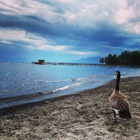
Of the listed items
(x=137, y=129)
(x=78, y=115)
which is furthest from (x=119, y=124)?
(x=78, y=115)

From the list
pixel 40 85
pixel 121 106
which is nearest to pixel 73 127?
pixel 121 106

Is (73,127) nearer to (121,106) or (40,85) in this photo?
(121,106)

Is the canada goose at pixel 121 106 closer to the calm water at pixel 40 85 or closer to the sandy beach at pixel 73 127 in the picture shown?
the sandy beach at pixel 73 127

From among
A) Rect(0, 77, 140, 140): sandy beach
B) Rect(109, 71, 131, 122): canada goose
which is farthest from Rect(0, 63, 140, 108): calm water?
Rect(109, 71, 131, 122): canada goose

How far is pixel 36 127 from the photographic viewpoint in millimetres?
9562

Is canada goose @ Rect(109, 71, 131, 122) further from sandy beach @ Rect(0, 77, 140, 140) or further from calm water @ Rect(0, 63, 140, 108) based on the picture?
calm water @ Rect(0, 63, 140, 108)

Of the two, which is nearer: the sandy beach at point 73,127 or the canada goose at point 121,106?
the canada goose at point 121,106

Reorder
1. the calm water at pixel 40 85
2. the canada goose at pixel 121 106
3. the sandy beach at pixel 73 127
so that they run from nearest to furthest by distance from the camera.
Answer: the canada goose at pixel 121 106 → the sandy beach at pixel 73 127 → the calm water at pixel 40 85

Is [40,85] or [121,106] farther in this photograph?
[40,85]

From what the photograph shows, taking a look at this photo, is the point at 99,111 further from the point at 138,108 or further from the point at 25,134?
the point at 25,134

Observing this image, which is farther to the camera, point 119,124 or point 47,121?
point 47,121

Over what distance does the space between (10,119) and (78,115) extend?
4388mm

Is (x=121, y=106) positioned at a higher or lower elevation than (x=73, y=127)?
higher

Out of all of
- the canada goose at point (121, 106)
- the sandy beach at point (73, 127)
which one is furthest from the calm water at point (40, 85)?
the canada goose at point (121, 106)
